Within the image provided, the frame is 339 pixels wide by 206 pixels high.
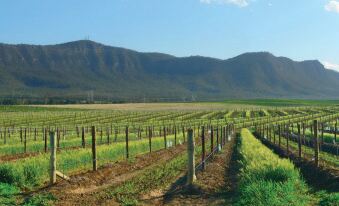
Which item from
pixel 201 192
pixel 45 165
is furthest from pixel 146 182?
pixel 45 165

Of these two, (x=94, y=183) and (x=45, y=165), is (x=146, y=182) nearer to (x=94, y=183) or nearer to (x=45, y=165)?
Result: (x=94, y=183)

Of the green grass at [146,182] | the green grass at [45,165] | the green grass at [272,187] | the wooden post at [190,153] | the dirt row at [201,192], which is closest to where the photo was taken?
the green grass at [272,187]

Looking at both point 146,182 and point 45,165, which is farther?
point 45,165

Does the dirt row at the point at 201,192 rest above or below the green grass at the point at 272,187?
below

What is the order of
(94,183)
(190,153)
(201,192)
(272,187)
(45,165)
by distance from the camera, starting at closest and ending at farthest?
(272,187) < (201,192) < (190,153) < (94,183) < (45,165)

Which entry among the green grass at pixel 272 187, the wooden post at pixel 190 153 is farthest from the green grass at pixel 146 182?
the green grass at pixel 272 187

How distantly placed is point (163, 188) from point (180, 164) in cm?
681

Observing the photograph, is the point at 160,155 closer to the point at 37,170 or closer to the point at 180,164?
the point at 180,164

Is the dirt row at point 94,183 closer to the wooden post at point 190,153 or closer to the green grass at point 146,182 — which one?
the green grass at point 146,182

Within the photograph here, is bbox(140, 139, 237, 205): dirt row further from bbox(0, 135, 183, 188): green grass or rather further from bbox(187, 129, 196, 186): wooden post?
bbox(0, 135, 183, 188): green grass

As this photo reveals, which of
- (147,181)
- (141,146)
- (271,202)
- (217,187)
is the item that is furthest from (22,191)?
(141,146)

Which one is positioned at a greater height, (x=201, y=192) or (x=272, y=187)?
(x=272, y=187)

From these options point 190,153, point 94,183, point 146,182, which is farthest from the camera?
point 146,182

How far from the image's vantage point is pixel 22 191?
54.2ft
